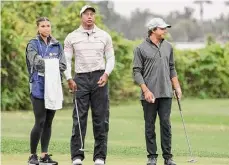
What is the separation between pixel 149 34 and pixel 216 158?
2905 mm

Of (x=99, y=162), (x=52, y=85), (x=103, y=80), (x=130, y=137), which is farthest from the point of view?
(x=130, y=137)

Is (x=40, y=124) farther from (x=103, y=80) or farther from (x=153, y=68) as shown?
(x=153, y=68)

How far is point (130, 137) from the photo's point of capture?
56.3 feet

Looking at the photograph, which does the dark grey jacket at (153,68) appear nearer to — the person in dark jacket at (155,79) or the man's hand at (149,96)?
the person in dark jacket at (155,79)

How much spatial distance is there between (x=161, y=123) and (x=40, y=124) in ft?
5.41

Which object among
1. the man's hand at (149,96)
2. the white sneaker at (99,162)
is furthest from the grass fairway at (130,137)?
the man's hand at (149,96)

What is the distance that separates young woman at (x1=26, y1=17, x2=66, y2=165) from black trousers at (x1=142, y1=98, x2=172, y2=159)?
1314 millimetres

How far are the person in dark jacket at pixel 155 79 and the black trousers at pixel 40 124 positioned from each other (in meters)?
1.31

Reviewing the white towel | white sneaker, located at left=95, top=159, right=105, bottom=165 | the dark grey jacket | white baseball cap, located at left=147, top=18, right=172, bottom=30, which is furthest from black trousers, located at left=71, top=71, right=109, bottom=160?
white baseball cap, located at left=147, top=18, right=172, bottom=30

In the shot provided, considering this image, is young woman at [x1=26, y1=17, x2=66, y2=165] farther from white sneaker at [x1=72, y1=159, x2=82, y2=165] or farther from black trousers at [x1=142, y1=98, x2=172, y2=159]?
black trousers at [x1=142, y1=98, x2=172, y2=159]

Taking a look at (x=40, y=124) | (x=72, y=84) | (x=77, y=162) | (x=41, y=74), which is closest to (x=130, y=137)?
(x=77, y=162)

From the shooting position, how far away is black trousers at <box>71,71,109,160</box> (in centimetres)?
1032

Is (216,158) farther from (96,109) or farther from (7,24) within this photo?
(7,24)

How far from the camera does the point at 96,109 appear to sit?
10.4 metres
